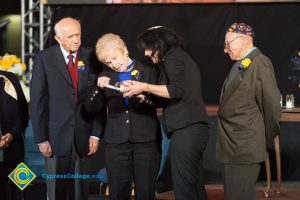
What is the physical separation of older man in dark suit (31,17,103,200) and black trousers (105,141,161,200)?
292 mm

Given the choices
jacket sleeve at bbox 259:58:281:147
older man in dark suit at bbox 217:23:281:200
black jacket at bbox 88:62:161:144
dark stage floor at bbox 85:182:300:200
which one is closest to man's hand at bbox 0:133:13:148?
black jacket at bbox 88:62:161:144

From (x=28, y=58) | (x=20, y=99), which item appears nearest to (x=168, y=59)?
(x=20, y=99)

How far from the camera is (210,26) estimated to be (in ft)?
26.4

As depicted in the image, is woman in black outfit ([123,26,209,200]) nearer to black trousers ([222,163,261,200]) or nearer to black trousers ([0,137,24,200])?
black trousers ([222,163,261,200])

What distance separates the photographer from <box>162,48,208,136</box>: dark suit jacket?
373cm

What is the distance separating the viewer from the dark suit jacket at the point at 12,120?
427cm

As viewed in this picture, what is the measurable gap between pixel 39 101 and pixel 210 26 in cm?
436

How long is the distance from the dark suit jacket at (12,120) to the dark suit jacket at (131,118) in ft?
2.42

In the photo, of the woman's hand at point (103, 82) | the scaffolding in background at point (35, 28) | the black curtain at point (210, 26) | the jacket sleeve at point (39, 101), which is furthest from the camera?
the scaffolding in background at point (35, 28)

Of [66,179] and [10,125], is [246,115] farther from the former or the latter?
[10,125]

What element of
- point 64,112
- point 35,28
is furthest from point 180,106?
point 35,28

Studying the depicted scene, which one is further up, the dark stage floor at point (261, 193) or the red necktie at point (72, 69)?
the red necktie at point (72, 69)

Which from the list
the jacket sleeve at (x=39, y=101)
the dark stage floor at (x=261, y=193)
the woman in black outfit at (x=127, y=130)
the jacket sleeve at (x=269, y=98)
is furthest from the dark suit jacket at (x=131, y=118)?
the dark stage floor at (x=261, y=193)

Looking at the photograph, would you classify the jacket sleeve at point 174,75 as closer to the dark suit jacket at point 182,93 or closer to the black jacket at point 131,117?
the dark suit jacket at point 182,93
